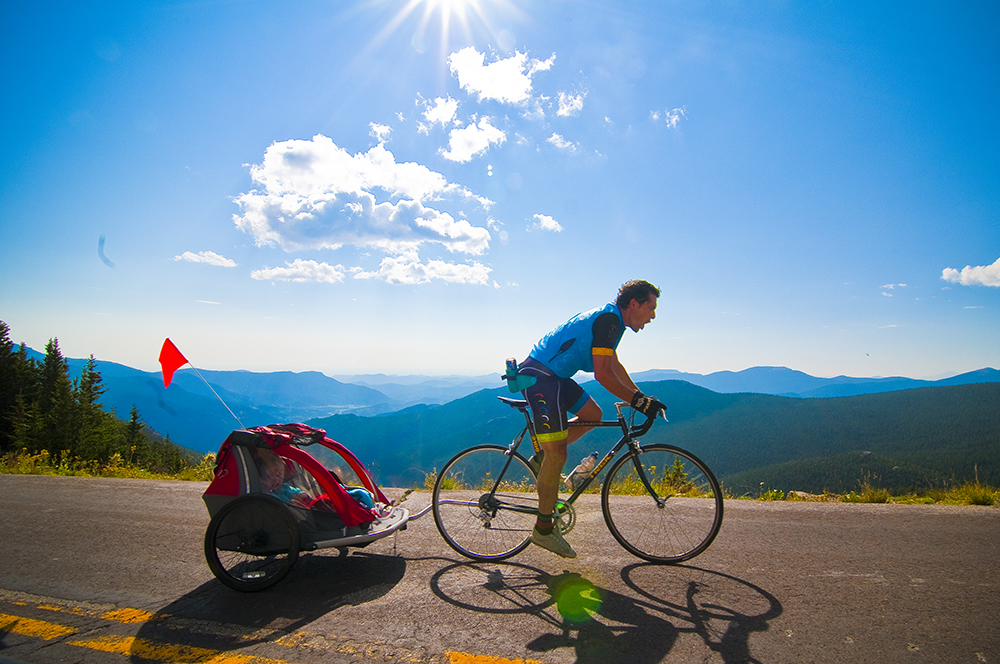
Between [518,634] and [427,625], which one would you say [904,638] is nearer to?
[518,634]

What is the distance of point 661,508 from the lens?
14.4ft

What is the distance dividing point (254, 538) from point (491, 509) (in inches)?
76.1

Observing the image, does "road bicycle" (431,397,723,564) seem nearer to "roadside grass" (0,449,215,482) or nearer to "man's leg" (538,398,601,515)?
"man's leg" (538,398,601,515)

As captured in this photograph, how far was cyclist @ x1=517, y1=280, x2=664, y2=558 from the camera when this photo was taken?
403 cm

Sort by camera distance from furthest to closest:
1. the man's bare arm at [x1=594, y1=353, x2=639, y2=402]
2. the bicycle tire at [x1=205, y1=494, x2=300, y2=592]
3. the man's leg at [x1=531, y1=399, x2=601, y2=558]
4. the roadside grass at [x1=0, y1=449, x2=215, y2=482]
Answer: the roadside grass at [x1=0, y1=449, x2=215, y2=482] < the man's leg at [x1=531, y1=399, x2=601, y2=558] < the man's bare arm at [x1=594, y1=353, x2=639, y2=402] < the bicycle tire at [x1=205, y1=494, x2=300, y2=592]

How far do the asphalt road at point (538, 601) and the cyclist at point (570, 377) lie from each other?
1.98ft

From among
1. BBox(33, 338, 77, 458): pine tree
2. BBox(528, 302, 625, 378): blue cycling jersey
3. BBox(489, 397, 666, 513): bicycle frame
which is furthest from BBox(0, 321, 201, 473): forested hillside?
BBox(528, 302, 625, 378): blue cycling jersey

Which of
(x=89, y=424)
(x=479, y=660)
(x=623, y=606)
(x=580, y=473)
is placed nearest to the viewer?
(x=479, y=660)

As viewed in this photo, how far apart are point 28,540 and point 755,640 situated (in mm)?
6779

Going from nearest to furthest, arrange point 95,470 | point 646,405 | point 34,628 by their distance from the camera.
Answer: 1. point 34,628
2. point 646,405
3. point 95,470

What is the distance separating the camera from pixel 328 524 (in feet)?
12.7

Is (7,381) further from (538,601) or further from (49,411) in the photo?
(538,601)

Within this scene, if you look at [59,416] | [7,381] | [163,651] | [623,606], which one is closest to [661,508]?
[623,606]

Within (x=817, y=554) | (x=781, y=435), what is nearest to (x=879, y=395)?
(x=781, y=435)
